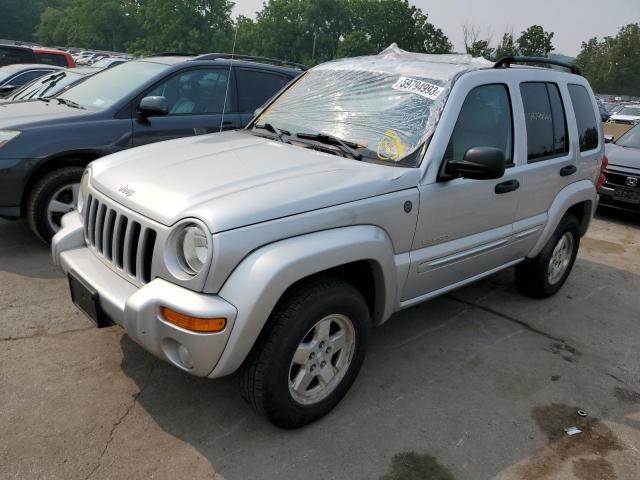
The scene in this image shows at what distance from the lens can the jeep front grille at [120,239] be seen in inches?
96.1

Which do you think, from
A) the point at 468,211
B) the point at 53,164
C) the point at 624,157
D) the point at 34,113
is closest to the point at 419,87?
the point at 468,211

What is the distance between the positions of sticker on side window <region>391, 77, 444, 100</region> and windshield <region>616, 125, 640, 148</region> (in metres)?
6.78

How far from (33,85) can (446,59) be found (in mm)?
5636

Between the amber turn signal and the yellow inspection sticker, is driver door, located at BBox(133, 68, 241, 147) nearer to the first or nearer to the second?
the yellow inspection sticker

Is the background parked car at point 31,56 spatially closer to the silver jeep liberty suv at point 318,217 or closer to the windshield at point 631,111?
the silver jeep liberty suv at point 318,217

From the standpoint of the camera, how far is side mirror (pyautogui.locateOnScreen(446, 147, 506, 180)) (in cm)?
282

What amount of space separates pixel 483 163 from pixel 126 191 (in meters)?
1.84

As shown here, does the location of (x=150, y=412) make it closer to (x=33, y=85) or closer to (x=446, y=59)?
(x=446, y=59)

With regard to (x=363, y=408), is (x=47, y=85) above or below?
above

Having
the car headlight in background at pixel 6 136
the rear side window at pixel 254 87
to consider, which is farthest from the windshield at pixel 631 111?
the car headlight in background at pixel 6 136

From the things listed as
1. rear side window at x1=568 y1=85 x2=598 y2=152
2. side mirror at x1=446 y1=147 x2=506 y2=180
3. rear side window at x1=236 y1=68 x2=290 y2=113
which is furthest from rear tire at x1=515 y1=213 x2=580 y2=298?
rear side window at x1=236 y1=68 x2=290 y2=113

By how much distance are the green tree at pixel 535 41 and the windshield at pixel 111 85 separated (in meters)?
34.4

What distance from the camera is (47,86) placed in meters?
6.78

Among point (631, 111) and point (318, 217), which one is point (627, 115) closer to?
point (631, 111)
